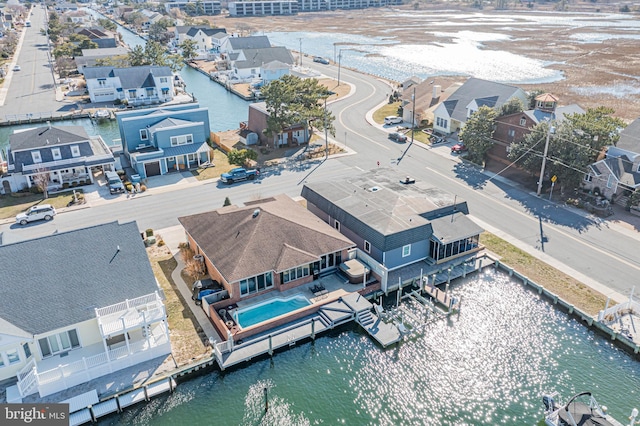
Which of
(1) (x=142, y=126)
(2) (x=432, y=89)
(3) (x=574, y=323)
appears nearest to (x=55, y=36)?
(1) (x=142, y=126)

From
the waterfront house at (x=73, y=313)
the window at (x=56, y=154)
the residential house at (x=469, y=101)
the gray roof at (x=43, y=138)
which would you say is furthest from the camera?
the residential house at (x=469, y=101)

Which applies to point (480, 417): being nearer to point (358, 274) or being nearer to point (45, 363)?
point (358, 274)

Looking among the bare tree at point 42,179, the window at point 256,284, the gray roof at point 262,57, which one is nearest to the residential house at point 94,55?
the gray roof at point 262,57

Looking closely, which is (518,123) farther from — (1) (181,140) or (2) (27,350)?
(2) (27,350)

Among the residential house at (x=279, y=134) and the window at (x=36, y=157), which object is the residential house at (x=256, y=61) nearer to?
the residential house at (x=279, y=134)

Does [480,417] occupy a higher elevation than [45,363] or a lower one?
lower
